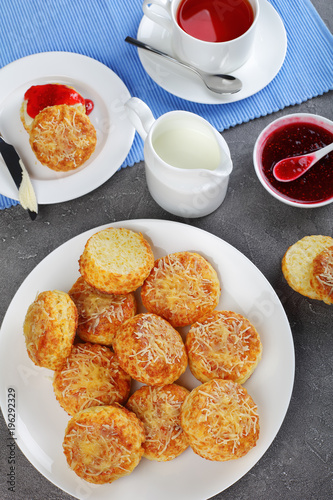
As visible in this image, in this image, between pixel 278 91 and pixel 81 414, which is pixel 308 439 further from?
pixel 278 91

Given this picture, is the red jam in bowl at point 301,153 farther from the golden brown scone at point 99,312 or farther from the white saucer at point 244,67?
the golden brown scone at point 99,312

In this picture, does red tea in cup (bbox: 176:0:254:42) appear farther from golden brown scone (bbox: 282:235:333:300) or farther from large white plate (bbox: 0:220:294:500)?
golden brown scone (bbox: 282:235:333:300)

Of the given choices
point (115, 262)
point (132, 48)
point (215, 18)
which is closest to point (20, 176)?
point (115, 262)

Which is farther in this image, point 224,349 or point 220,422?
point 224,349

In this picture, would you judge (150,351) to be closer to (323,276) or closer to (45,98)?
(323,276)

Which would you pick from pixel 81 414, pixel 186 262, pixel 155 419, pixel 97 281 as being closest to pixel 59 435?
pixel 81 414

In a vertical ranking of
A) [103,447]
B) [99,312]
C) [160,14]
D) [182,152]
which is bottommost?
[103,447]

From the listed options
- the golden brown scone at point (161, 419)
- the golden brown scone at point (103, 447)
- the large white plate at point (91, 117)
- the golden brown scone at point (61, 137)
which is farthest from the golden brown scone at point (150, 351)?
the golden brown scone at point (61, 137)
